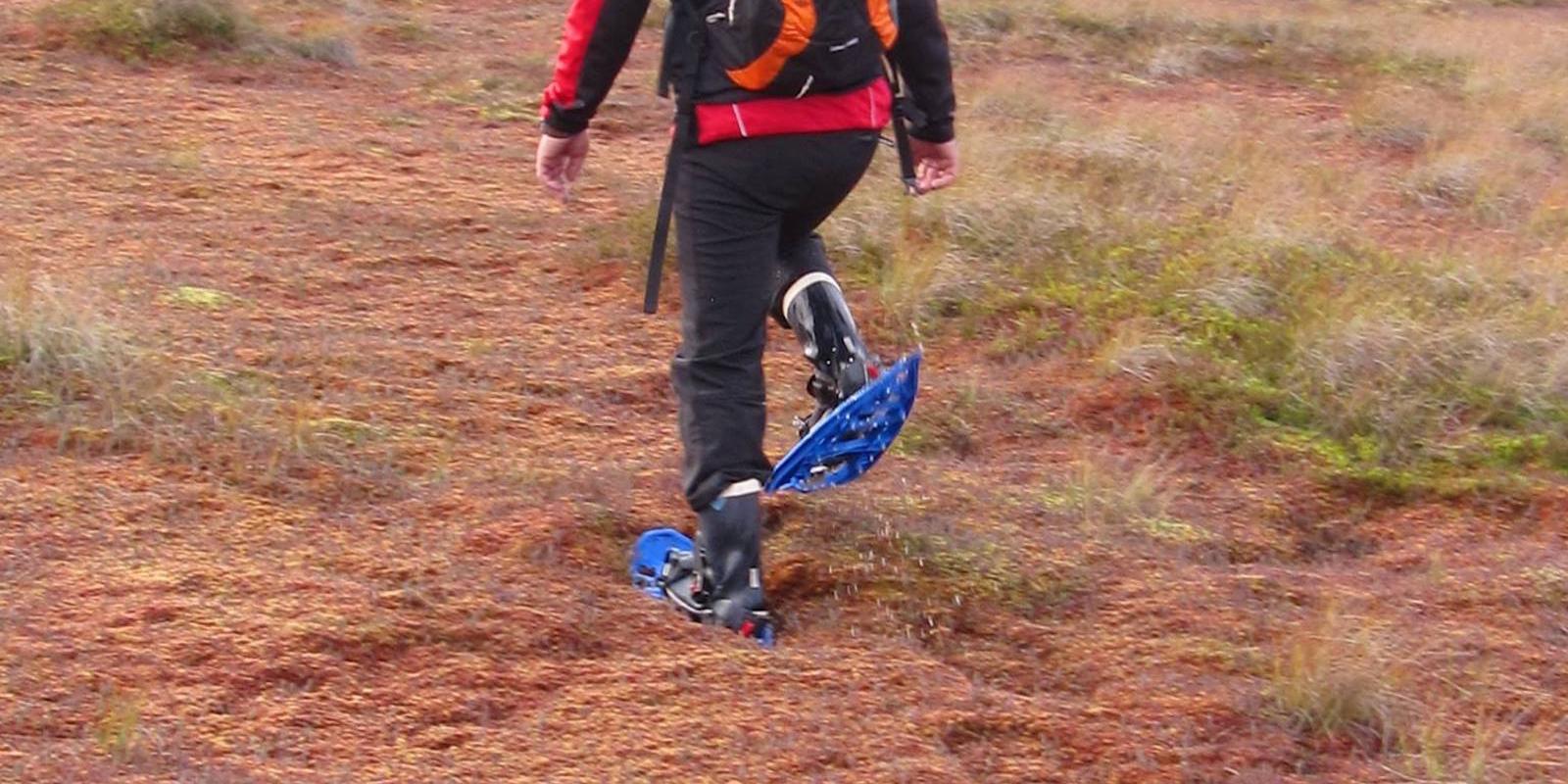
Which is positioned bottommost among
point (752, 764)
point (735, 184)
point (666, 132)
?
point (666, 132)

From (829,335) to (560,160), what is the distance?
0.75 m

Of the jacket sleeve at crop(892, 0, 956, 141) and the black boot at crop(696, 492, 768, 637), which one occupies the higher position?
the jacket sleeve at crop(892, 0, 956, 141)

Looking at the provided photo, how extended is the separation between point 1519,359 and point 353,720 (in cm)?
400

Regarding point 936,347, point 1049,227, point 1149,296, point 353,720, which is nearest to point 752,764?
point 353,720

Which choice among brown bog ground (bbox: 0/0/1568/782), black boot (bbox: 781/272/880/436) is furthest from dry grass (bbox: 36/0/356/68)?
black boot (bbox: 781/272/880/436)

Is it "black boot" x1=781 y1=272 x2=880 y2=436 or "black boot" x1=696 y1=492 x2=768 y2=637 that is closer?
"black boot" x1=696 y1=492 x2=768 y2=637

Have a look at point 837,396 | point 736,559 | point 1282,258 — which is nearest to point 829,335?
point 837,396

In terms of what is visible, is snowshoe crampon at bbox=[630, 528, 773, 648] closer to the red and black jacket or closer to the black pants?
the black pants

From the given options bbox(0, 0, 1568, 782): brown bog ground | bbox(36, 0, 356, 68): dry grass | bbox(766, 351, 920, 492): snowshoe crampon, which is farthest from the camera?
bbox(36, 0, 356, 68): dry grass

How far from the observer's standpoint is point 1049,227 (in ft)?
22.3

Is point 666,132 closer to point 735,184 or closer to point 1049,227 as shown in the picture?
point 1049,227

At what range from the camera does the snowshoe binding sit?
377cm

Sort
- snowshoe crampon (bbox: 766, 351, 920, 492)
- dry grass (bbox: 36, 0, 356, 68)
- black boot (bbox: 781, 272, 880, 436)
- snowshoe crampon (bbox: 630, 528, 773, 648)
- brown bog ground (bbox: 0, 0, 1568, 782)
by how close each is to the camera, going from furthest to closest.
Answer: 1. dry grass (bbox: 36, 0, 356, 68)
2. black boot (bbox: 781, 272, 880, 436)
3. snowshoe crampon (bbox: 766, 351, 920, 492)
4. snowshoe crampon (bbox: 630, 528, 773, 648)
5. brown bog ground (bbox: 0, 0, 1568, 782)

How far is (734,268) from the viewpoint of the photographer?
358 cm
